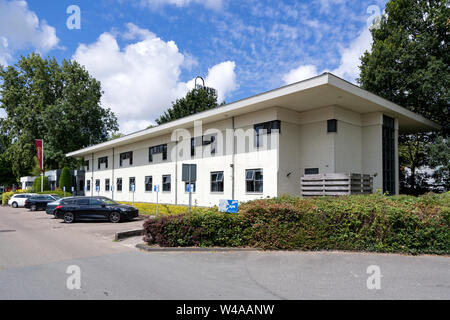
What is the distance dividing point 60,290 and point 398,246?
789 cm

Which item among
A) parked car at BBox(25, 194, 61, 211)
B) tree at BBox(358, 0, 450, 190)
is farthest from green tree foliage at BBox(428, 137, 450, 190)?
parked car at BBox(25, 194, 61, 211)

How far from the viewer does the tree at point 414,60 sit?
71.4 ft

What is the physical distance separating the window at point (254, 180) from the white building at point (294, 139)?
58mm

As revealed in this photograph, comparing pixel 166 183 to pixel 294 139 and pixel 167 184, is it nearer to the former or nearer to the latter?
pixel 167 184

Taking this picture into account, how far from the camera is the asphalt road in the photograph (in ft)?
18.0

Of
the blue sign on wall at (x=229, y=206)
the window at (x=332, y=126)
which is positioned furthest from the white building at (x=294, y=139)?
the blue sign on wall at (x=229, y=206)

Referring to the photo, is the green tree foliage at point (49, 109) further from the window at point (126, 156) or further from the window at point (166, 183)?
the window at point (166, 183)

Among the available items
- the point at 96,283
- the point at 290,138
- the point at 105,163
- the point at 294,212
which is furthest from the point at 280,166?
the point at 105,163

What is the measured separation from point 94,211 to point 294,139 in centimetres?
1190

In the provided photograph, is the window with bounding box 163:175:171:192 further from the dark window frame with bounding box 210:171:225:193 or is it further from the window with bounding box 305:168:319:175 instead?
the window with bounding box 305:168:319:175

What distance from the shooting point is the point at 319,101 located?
688 inches
